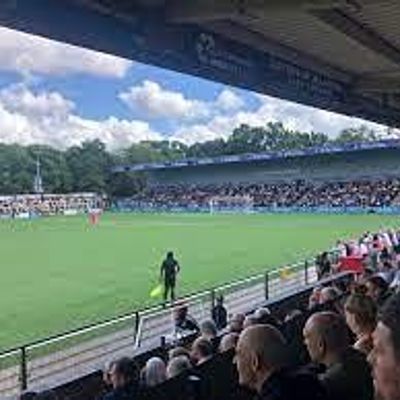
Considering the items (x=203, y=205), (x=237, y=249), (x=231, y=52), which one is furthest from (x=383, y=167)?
(x=231, y=52)

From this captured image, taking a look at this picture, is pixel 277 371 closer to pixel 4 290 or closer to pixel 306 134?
pixel 4 290

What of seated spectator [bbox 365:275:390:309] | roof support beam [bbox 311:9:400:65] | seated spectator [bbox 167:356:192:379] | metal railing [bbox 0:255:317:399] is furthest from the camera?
metal railing [bbox 0:255:317:399]

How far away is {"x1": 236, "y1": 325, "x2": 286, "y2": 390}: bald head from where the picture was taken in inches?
118

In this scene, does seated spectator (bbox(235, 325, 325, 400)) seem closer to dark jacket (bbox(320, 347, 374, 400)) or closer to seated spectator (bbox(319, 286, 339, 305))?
dark jacket (bbox(320, 347, 374, 400))

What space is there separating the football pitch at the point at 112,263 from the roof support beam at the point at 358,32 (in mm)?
6908

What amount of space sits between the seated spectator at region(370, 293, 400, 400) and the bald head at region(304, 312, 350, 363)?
5.82ft

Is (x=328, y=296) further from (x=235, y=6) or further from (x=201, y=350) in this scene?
(x=235, y=6)

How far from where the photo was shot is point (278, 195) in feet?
249

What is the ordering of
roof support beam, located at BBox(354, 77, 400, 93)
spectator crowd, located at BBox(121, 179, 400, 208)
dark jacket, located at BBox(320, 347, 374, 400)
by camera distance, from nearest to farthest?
1. dark jacket, located at BBox(320, 347, 374, 400)
2. roof support beam, located at BBox(354, 77, 400, 93)
3. spectator crowd, located at BBox(121, 179, 400, 208)

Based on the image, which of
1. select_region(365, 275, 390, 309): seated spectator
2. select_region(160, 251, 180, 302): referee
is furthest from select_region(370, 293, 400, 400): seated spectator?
select_region(160, 251, 180, 302): referee

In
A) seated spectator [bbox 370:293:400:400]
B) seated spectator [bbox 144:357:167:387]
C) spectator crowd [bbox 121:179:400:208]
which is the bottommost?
spectator crowd [bbox 121:179:400:208]

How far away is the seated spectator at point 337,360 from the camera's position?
332 centimetres

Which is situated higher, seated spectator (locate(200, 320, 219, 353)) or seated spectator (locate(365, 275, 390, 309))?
seated spectator (locate(365, 275, 390, 309))

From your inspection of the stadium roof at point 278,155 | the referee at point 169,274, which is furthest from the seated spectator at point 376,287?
the stadium roof at point 278,155
